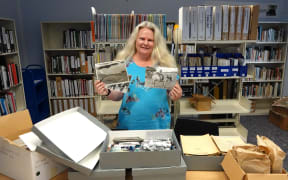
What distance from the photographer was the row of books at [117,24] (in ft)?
7.95

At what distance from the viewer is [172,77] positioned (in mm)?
1211

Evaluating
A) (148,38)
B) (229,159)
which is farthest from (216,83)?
(229,159)

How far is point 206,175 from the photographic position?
0.94 m

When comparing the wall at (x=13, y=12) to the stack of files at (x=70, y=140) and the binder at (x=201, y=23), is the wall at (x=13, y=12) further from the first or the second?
the stack of files at (x=70, y=140)

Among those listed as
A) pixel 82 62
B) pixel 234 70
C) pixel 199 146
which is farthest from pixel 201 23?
pixel 82 62

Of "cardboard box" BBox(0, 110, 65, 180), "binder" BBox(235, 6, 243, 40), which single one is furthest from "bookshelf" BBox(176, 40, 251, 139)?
"cardboard box" BBox(0, 110, 65, 180)

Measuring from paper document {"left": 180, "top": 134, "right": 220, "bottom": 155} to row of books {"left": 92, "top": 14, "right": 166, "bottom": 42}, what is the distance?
175cm

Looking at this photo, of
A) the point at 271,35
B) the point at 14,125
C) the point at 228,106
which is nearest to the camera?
the point at 14,125

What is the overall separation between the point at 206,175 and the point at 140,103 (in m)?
0.67

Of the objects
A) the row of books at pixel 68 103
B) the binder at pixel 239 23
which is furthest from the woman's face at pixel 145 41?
the row of books at pixel 68 103

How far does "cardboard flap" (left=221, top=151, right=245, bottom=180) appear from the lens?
0.80 meters

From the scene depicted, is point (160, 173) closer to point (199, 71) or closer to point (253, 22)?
point (199, 71)

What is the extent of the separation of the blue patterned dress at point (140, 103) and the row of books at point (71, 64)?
8.72 feet

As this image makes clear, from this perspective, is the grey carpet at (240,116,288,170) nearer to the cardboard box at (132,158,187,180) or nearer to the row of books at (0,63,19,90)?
the cardboard box at (132,158,187,180)
